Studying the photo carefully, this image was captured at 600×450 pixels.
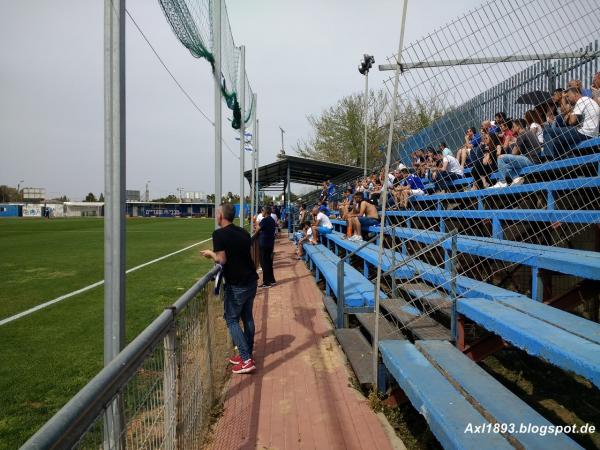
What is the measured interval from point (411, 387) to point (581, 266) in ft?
5.30

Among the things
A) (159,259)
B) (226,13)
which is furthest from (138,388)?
(159,259)

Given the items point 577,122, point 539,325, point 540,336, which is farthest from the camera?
point 577,122

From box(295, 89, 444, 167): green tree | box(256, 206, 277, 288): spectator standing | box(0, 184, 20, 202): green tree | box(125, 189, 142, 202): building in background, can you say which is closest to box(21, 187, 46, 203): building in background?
box(0, 184, 20, 202): green tree

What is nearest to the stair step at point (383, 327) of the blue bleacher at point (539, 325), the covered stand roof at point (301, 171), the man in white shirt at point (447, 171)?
the blue bleacher at point (539, 325)

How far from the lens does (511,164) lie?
252 inches

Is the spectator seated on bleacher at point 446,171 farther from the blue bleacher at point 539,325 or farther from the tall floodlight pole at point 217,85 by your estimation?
the blue bleacher at point 539,325

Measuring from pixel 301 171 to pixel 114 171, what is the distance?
22.5 metres

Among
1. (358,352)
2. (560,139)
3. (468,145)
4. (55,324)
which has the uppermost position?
(468,145)

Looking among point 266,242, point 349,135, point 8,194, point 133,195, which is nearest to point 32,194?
point 8,194

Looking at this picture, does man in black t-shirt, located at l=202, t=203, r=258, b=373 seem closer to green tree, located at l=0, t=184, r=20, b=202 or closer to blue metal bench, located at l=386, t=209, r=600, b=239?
blue metal bench, located at l=386, t=209, r=600, b=239

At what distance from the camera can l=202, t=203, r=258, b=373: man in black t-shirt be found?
4.46m

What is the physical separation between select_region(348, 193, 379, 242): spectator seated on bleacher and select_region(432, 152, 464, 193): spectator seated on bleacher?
1.56m

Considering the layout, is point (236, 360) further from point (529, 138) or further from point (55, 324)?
point (529, 138)

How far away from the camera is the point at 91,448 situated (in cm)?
147
